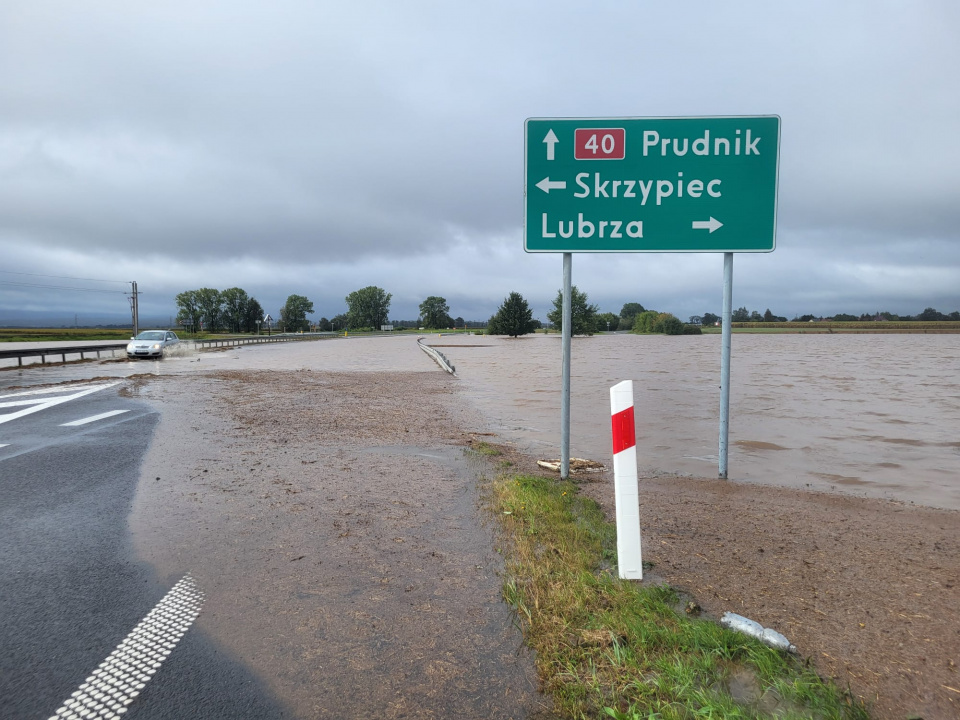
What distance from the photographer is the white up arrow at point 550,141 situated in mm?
6547

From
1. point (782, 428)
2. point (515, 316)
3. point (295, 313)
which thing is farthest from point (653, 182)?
point (295, 313)

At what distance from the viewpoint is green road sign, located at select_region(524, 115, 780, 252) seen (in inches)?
255

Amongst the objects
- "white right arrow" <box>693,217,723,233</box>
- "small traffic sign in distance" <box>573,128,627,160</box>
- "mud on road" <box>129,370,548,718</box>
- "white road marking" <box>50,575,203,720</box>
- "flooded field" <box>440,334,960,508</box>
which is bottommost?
"flooded field" <box>440,334,960,508</box>

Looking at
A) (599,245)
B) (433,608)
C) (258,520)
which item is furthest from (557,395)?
(433,608)

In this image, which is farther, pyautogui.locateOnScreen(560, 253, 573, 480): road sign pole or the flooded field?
the flooded field

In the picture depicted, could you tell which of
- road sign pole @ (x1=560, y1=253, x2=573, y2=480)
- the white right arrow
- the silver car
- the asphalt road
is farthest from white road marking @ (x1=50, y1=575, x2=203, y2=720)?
the silver car

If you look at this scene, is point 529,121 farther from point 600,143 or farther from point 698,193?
point 698,193

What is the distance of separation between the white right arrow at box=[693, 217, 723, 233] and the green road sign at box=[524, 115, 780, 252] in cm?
1

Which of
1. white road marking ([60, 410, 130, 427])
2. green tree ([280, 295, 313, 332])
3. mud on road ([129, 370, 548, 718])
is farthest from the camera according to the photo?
green tree ([280, 295, 313, 332])

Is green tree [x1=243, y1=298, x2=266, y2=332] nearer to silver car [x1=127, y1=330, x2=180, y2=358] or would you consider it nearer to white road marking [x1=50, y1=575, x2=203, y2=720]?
silver car [x1=127, y1=330, x2=180, y2=358]

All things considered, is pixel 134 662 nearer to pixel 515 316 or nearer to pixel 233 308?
pixel 515 316

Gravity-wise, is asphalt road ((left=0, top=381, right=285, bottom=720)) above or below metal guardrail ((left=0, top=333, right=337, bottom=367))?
below

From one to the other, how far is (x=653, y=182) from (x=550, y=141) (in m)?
1.30

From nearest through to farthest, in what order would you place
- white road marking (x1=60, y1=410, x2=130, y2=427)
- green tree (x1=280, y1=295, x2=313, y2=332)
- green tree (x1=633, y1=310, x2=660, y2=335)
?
white road marking (x1=60, y1=410, x2=130, y2=427), green tree (x1=633, y1=310, x2=660, y2=335), green tree (x1=280, y1=295, x2=313, y2=332)
